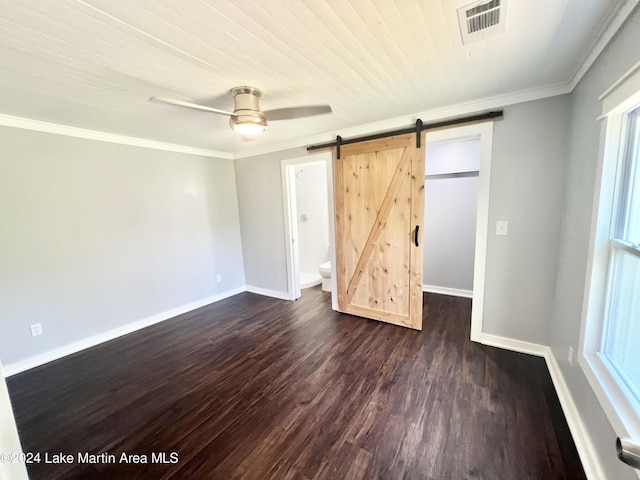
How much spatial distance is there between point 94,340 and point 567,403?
4360mm

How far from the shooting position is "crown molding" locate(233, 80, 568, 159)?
2.17 metres

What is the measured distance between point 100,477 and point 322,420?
1314mm

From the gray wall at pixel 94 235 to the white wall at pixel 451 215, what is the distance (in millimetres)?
3359

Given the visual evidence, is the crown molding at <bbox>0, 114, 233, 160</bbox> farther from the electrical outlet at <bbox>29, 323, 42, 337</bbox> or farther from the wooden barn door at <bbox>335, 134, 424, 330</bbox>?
the wooden barn door at <bbox>335, 134, 424, 330</bbox>

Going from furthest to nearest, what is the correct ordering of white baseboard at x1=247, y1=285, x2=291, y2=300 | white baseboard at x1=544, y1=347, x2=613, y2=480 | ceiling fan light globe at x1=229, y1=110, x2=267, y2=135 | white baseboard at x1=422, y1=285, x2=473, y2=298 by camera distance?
1. white baseboard at x1=247, y1=285, x2=291, y2=300
2. white baseboard at x1=422, y1=285, x2=473, y2=298
3. ceiling fan light globe at x1=229, y1=110, x2=267, y2=135
4. white baseboard at x1=544, y1=347, x2=613, y2=480

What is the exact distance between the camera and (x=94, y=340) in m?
2.93

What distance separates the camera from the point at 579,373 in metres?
1.66

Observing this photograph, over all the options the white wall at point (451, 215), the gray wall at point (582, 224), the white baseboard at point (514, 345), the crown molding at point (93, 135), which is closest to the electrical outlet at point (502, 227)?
the gray wall at point (582, 224)

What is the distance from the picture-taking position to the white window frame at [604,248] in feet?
4.13

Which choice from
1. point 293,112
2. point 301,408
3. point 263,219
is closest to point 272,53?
point 293,112

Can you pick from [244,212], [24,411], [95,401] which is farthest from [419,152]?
[24,411]

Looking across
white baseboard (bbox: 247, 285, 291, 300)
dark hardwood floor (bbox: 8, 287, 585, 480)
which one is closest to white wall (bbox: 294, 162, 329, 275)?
white baseboard (bbox: 247, 285, 291, 300)

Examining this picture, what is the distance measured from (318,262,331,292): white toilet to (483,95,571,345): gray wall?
2278mm

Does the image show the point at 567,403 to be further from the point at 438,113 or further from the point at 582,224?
the point at 438,113
